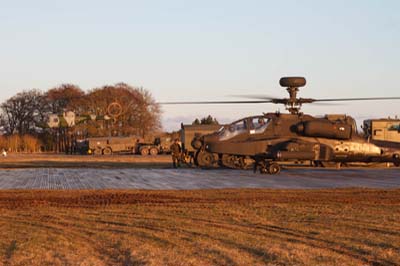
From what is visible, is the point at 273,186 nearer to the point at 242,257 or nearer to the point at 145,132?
the point at 242,257

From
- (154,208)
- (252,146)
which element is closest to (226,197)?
(154,208)

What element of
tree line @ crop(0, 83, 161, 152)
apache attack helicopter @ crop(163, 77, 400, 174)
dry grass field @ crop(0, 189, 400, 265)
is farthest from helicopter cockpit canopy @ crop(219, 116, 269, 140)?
tree line @ crop(0, 83, 161, 152)

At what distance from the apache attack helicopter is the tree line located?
6171 centimetres

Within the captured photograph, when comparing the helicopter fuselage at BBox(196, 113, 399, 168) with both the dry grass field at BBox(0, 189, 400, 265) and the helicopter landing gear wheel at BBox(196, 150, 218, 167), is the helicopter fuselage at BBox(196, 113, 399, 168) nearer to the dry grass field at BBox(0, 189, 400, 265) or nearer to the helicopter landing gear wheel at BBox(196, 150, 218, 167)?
the helicopter landing gear wheel at BBox(196, 150, 218, 167)

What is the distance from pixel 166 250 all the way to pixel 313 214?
Result: 5058 mm

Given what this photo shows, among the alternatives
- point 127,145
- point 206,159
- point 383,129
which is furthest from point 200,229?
point 127,145

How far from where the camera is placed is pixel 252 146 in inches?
Result: 1104

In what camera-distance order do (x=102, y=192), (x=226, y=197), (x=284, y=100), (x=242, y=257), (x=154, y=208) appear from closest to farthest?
(x=242, y=257)
(x=154, y=208)
(x=226, y=197)
(x=102, y=192)
(x=284, y=100)

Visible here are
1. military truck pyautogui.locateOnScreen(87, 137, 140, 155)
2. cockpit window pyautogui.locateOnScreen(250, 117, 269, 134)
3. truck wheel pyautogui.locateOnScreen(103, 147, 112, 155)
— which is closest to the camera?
cockpit window pyautogui.locateOnScreen(250, 117, 269, 134)

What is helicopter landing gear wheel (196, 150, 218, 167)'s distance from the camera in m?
29.6

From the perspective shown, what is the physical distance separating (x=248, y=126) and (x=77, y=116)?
6983cm

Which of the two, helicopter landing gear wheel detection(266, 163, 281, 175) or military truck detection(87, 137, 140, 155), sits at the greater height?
military truck detection(87, 137, 140, 155)

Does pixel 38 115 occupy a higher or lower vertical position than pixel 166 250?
higher

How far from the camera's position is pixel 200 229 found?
1122cm
